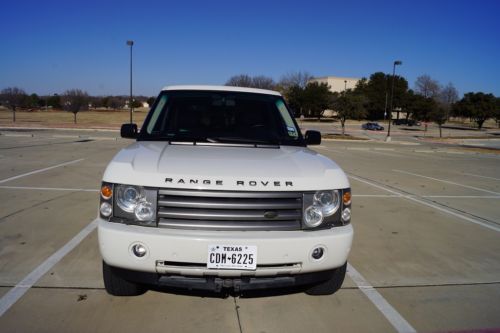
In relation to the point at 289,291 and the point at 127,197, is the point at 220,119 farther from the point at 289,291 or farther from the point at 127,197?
the point at 289,291

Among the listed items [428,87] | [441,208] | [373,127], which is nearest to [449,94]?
[428,87]

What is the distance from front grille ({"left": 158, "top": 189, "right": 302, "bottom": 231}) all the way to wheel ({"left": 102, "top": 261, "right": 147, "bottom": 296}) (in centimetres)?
76

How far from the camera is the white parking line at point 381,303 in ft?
10.6

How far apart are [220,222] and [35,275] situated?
219 cm

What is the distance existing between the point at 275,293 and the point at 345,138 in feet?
96.3

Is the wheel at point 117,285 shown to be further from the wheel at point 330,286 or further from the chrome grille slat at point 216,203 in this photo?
the wheel at point 330,286

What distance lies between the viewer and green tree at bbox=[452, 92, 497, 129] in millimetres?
68812

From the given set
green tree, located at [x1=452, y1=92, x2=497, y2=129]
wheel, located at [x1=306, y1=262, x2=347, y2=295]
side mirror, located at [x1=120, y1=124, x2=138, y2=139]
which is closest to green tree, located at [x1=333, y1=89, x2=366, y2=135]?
side mirror, located at [x1=120, y1=124, x2=138, y2=139]

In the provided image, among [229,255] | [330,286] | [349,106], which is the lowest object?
[330,286]

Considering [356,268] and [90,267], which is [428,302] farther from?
[90,267]

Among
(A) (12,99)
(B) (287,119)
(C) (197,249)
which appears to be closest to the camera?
(C) (197,249)

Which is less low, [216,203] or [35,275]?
[216,203]

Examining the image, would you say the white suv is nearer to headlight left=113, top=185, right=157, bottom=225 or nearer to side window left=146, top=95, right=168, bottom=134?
headlight left=113, top=185, right=157, bottom=225

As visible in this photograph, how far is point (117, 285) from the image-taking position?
3.29 meters
